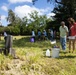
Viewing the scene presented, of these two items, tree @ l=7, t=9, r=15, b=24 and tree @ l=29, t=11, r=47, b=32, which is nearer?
tree @ l=29, t=11, r=47, b=32

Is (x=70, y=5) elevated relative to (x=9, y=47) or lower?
elevated

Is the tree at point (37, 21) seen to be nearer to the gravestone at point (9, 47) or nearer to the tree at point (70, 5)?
the tree at point (70, 5)

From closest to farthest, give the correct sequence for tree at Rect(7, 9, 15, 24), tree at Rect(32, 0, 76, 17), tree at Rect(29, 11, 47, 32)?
1. tree at Rect(32, 0, 76, 17)
2. tree at Rect(29, 11, 47, 32)
3. tree at Rect(7, 9, 15, 24)

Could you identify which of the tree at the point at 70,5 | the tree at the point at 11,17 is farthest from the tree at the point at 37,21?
the tree at the point at 11,17

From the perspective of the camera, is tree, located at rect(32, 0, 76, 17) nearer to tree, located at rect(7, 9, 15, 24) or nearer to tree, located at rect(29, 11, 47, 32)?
tree, located at rect(29, 11, 47, 32)

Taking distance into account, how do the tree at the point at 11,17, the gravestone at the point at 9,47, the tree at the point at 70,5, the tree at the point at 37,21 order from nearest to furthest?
1. the gravestone at the point at 9,47
2. the tree at the point at 70,5
3. the tree at the point at 37,21
4. the tree at the point at 11,17

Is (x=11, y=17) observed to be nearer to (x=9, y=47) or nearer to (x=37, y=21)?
(x=37, y=21)

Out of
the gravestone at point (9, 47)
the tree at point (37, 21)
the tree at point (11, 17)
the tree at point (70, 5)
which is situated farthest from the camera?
the tree at point (11, 17)

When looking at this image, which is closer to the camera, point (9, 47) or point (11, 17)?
point (9, 47)

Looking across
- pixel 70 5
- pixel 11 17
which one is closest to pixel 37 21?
pixel 70 5

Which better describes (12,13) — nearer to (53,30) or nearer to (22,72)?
(53,30)

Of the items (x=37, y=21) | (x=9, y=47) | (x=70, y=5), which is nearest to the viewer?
(x=9, y=47)

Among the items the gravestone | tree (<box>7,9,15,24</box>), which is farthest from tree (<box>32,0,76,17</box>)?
tree (<box>7,9,15,24</box>)

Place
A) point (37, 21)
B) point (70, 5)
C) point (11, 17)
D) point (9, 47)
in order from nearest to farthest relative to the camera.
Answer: point (9, 47) → point (70, 5) → point (37, 21) → point (11, 17)
